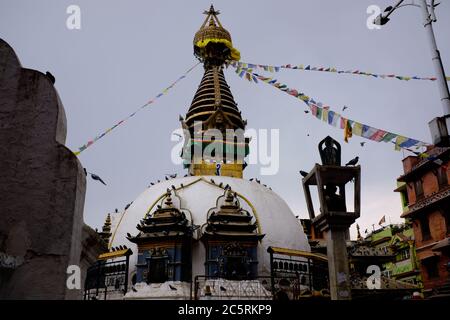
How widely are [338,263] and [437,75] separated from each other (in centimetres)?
479

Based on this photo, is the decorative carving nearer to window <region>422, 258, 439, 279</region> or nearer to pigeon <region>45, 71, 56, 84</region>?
pigeon <region>45, 71, 56, 84</region>

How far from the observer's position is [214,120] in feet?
101

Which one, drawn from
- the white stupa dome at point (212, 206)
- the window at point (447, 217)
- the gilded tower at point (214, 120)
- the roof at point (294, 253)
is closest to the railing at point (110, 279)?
the white stupa dome at point (212, 206)

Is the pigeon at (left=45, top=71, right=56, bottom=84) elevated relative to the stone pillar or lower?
elevated

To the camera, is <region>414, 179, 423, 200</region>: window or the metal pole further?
<region>414, 179, 423, 200</region>: window

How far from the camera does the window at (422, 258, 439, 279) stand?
87.8 feet

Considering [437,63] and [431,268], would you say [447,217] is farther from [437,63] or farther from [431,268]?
[437,63]

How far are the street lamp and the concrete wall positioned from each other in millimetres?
6605

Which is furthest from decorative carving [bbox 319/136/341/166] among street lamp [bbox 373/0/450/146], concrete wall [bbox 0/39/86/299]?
concrete wall [bbox 0/39/86/299]

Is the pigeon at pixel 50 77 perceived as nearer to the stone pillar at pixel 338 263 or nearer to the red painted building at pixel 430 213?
the stone pillar at pixel 338 263

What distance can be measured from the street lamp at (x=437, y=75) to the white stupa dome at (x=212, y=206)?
13885 mm

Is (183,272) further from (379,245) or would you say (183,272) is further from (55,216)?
(379,245)

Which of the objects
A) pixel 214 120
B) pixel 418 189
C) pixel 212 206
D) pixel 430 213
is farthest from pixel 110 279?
pixel 418 189
